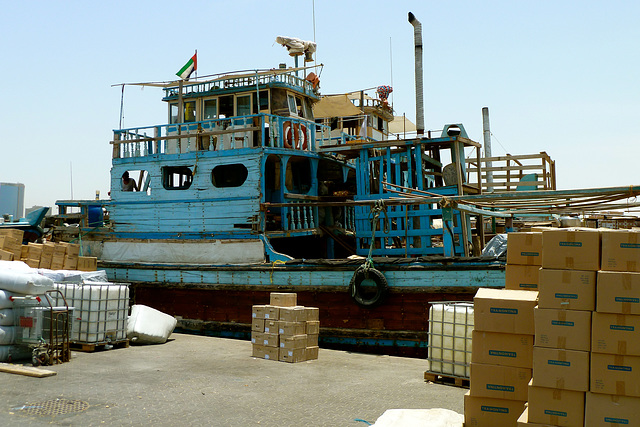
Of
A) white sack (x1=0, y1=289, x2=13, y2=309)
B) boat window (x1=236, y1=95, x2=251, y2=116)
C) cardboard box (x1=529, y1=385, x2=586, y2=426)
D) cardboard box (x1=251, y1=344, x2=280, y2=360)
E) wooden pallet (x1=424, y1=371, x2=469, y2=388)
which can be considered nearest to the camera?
cardboard box (x1=529, y1=385, x2=586, y2=426)

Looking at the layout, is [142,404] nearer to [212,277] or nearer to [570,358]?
[570,358]

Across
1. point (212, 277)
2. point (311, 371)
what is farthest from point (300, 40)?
point (311, 371)

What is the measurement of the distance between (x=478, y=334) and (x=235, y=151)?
7651 mm

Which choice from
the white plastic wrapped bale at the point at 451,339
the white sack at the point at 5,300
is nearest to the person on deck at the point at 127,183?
the white sack at the point at 5,300

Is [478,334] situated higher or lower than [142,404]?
higher

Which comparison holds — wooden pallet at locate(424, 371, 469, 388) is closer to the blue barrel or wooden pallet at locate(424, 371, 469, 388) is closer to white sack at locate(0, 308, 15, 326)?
white sack at locate(0, 308, 15, 326)

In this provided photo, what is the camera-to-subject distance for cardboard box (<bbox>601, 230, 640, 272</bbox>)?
459 cm

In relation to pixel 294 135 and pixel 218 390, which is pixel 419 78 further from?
pixel 218 390

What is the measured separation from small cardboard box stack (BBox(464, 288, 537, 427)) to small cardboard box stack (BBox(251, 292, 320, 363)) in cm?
394

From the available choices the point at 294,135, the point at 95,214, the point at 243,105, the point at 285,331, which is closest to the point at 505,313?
the point at 285,331

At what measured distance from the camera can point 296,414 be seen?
240 inches

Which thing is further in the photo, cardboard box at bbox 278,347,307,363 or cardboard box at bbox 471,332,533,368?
cardboard box at bbox 278,347,307,363

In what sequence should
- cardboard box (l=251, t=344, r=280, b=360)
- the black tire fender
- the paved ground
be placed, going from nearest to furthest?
the paved ground, cardboard box (l=251, t=344, r=280, b=360), the black tire fender


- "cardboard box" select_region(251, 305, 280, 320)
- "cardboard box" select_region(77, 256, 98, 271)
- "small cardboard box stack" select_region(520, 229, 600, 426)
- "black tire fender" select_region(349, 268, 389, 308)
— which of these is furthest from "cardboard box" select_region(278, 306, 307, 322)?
"cardboard box" select_region(77, 256, 98, 271)
